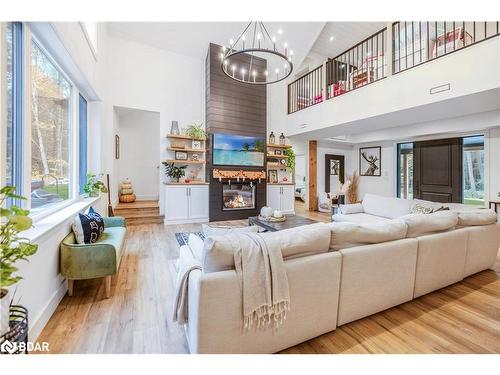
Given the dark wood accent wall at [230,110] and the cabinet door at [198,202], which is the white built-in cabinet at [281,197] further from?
the cabinet door at [198,202]

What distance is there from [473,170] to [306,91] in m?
4.35

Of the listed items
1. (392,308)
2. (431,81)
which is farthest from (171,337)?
(431,81)

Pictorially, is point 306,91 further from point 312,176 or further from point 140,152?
point 140,152

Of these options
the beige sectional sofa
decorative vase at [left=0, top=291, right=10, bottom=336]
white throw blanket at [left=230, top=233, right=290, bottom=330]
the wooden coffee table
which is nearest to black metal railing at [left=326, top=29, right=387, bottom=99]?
the wooden coffee table

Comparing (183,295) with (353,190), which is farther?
(353,190)

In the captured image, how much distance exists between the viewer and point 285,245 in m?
1.58

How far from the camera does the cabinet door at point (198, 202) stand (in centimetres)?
569

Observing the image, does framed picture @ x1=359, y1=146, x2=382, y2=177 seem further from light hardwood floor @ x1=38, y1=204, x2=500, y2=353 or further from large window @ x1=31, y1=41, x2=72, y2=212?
large window @ x1=31, y1=41, x2=72, y2=212

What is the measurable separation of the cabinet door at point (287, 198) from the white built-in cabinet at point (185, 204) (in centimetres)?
221

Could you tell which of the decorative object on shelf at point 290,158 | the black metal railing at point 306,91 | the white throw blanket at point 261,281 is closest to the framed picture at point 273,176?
the decorative object on shelf at point 290,158

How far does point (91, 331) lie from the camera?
1817 millimetres

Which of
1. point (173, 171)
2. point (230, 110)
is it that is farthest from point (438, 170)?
point (173, 171)

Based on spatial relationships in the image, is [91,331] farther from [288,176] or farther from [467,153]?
[467,153]
